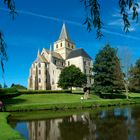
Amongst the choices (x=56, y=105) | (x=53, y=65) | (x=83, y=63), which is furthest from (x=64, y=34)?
(x=56, y=105)

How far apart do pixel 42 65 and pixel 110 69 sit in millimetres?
39511

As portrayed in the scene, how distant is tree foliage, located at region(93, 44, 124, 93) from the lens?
59.3 meters

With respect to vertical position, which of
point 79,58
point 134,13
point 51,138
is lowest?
point 51,138

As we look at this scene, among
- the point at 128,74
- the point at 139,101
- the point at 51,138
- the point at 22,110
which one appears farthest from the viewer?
the point at 128,74

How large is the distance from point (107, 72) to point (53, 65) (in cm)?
3711

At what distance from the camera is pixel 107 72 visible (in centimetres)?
6162

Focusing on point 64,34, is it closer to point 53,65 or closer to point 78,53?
point 78,53

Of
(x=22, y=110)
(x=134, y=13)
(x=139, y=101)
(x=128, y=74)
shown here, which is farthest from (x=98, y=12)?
(x=128, y=74)

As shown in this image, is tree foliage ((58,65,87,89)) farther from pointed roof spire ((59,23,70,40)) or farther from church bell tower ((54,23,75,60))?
pointed roof spire ((59,23,70,40))

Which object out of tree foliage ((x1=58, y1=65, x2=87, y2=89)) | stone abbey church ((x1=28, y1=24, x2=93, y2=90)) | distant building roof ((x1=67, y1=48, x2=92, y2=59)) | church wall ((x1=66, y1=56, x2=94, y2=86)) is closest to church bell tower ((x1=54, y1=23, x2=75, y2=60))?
stone abbey church ((x1=28, y1=24, x2=93, y2=90))

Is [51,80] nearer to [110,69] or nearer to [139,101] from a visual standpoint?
[110,69]

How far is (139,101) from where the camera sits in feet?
170

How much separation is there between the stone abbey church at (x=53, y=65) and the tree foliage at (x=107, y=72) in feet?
94.3

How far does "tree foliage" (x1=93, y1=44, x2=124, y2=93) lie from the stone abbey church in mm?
28751
